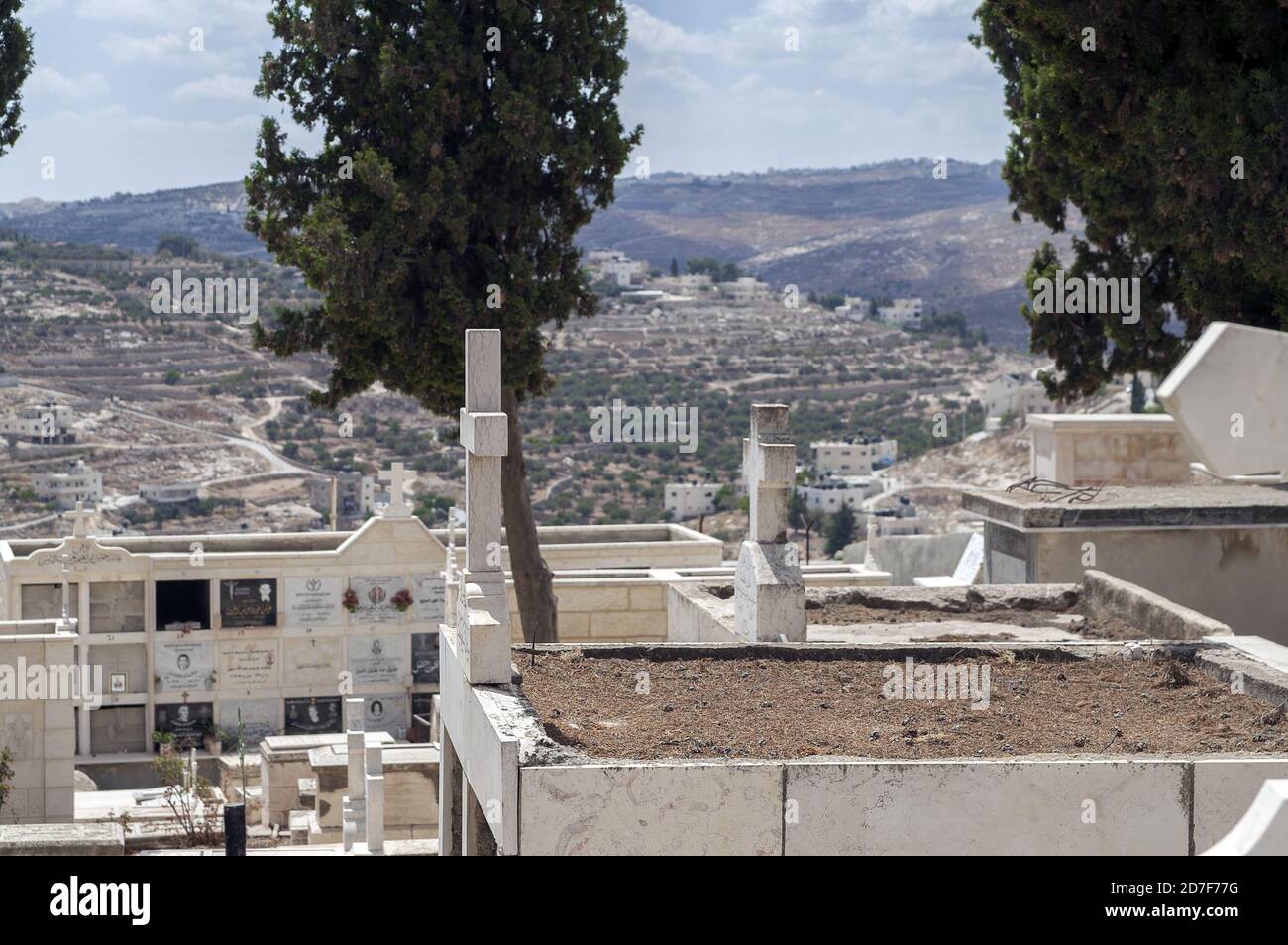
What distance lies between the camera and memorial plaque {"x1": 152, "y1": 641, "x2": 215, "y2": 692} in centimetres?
2036

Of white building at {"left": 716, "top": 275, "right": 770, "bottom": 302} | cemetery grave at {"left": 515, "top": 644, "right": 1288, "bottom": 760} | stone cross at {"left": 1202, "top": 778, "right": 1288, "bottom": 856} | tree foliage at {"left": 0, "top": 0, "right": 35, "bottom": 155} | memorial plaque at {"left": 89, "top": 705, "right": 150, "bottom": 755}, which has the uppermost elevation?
white building at {"left": 716, "top": 275, "right": 770, "bottom": 302}

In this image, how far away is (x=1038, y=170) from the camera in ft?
54.9

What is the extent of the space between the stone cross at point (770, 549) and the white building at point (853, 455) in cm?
5456

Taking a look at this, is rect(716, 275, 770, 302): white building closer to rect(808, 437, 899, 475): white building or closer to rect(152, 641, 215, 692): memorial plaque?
rect(808, 437, 899, 475): white building

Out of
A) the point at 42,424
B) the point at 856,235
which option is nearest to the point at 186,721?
the point at 42,424

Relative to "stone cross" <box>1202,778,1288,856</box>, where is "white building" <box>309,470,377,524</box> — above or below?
below

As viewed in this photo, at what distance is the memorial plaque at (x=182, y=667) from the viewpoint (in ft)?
66.8

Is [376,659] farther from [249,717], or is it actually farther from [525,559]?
[525,559]

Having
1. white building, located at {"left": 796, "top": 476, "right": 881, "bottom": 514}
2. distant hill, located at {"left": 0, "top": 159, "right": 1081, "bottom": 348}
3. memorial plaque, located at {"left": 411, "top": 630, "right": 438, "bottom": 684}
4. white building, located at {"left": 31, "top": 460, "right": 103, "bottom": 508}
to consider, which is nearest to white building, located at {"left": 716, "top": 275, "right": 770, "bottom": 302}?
distant hill, located at {"left": 0, "top": 159, "right": 1081, "bottom": 348}

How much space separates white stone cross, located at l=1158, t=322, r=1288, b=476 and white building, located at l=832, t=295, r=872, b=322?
3683 inches

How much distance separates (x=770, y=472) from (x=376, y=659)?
12.0 meters

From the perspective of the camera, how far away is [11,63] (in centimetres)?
1398
